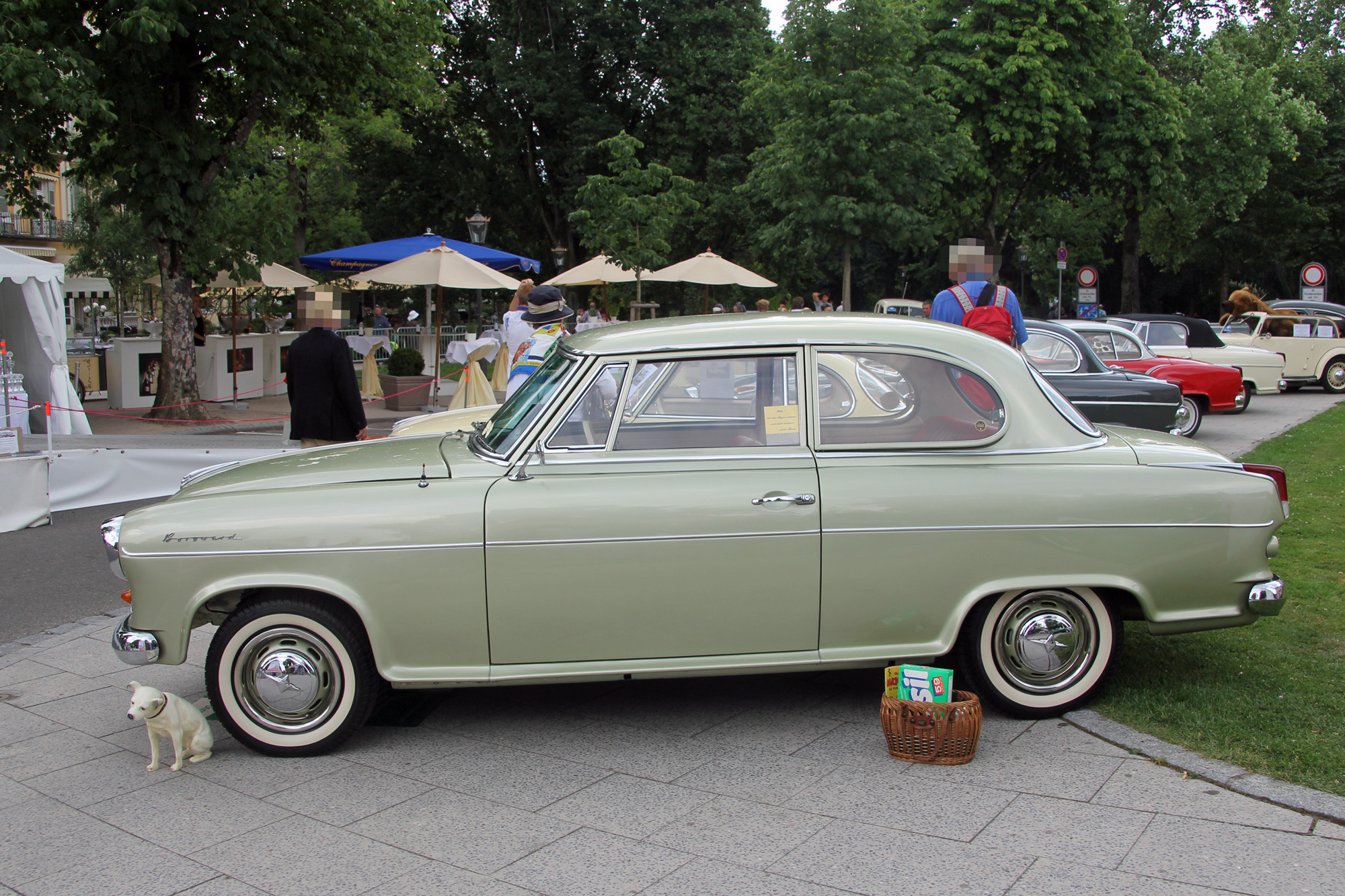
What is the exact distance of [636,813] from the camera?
152 inches

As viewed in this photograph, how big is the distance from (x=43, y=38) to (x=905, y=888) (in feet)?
49.6

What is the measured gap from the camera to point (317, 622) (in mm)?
4266

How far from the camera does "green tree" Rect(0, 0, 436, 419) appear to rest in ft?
46.5

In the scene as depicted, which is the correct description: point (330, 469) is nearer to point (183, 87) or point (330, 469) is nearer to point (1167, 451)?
point (1167, 451)

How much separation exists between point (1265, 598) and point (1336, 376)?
2096cm

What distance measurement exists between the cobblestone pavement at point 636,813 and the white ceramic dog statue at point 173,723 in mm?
81

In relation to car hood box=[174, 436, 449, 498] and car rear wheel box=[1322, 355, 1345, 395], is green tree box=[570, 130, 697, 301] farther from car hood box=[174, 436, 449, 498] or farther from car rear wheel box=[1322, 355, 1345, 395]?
car hood box=[174, 436, 449, 498]

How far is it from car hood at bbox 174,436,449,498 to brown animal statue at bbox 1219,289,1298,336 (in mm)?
21333

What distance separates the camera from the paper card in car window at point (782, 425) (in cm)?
446

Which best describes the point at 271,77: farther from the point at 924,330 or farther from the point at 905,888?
the point at 905,888

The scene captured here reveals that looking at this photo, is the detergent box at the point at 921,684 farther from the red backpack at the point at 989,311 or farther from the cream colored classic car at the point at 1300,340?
the cream colored classic car at the point at 1300,340

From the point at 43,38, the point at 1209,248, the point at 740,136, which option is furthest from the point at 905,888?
the point at 1209,248

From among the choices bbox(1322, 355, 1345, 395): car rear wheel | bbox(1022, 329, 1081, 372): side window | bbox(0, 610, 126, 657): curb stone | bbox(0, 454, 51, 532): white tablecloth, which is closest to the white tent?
bbox(0, 454, 51, 532): white tablecloth

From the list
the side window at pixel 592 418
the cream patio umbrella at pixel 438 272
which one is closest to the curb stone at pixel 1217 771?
the side window at pixel 592 418
